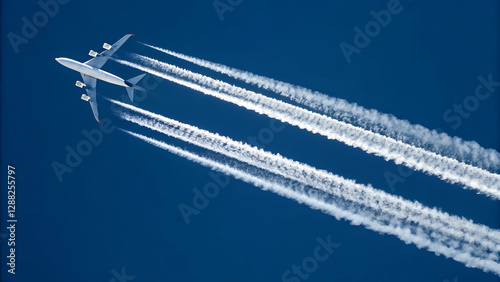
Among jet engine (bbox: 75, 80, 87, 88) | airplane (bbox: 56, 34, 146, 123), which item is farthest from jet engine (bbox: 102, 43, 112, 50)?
jet engine (bbox: 75, 80, 87, 88)

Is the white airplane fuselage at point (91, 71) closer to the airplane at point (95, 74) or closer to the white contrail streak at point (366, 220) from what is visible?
the airplane at point (95, 74)

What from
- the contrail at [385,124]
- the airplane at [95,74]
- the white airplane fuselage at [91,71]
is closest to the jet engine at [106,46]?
the airplane at [95,74]

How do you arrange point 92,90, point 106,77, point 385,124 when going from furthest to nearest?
point 92,90
point 106,77
point 385,124

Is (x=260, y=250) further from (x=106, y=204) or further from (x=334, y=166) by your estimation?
(x=106, y=204)

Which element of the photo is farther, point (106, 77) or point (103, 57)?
point (103, 57)

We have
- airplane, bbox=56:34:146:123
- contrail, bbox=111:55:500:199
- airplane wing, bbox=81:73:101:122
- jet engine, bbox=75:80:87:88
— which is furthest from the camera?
airplane wing, bbox=81:73:101:122

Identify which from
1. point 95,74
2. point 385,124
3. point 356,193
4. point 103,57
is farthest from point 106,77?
point 385,124

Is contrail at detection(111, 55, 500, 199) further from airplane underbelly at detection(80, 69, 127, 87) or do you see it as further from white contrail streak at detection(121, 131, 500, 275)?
white contrail streak at detection(121, 131, 500, 275)

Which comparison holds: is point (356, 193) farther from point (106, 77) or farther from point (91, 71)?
point (91, 71)
